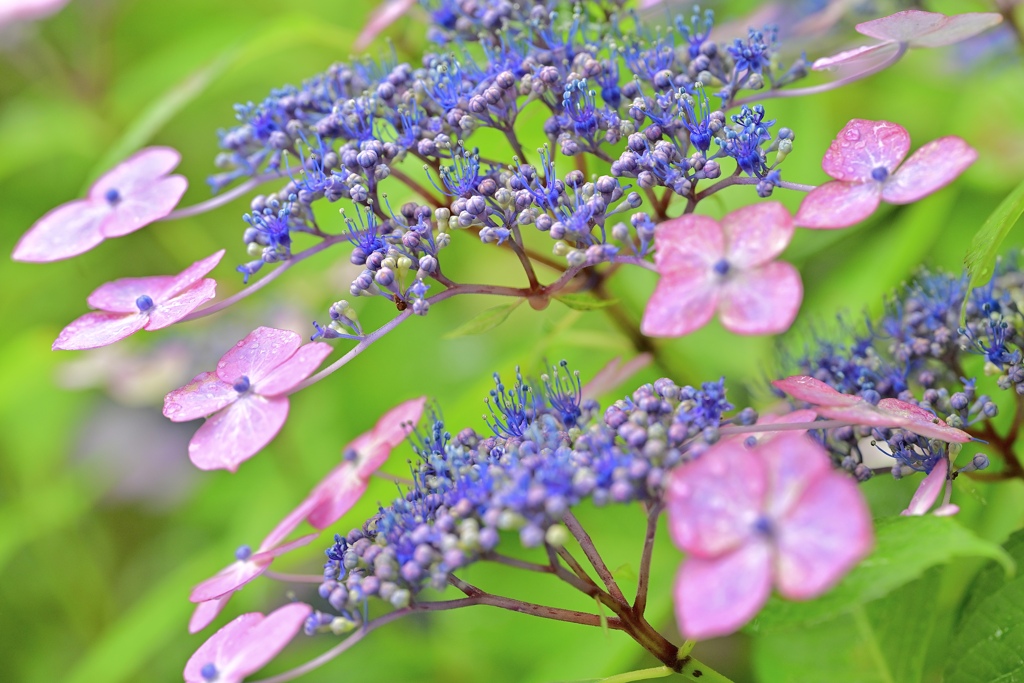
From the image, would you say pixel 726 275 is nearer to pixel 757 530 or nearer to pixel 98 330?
pixel 757 530

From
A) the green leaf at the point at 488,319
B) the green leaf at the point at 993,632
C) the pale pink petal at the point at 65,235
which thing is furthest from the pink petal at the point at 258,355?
the green leaf at the point at 993,632

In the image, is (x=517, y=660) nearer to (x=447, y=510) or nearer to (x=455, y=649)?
(x=455, y=649)

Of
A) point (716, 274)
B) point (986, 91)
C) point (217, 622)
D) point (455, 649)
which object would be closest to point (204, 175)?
point (217, 622)

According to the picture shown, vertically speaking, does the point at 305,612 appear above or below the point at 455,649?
above

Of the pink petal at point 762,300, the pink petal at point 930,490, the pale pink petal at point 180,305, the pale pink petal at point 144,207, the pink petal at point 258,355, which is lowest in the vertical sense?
the pink petal at point 930,490

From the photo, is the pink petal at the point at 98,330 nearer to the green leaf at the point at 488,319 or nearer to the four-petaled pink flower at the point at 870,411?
the green leaf at the point at 488,319

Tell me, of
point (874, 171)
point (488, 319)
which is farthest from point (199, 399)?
point (874, 171)
